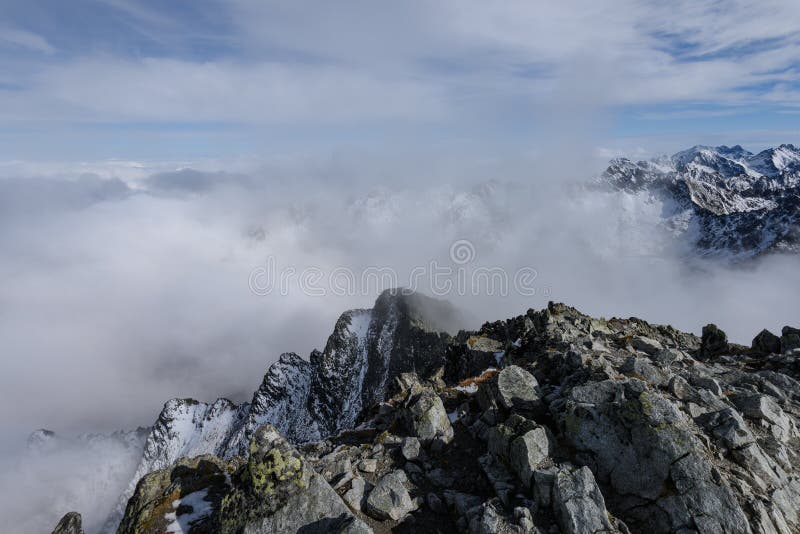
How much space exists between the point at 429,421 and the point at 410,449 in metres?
2.17

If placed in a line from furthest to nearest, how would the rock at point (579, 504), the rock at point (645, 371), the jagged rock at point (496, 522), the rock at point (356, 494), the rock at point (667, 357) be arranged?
the rock at point (667, 357), the rock at point (645, 371), the rock at point (356, 494), the jagged rock at point (496, 522), the rock at point (579, 504)

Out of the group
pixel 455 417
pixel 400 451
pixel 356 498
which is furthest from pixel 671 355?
pixel 356 498

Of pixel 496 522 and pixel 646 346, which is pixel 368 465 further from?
pixel 646 346

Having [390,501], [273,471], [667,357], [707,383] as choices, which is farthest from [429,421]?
[667,357]

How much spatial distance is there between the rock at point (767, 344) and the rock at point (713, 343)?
2447mm

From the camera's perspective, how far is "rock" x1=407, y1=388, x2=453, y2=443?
78.7 feet

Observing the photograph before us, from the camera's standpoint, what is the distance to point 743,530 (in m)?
14.2

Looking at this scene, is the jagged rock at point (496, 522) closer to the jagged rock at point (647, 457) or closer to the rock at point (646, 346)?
the jagged rock at point (647, 457)

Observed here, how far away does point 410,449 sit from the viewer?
23109 millimetres

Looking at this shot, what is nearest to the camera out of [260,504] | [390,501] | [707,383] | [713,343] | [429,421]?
[260,504]

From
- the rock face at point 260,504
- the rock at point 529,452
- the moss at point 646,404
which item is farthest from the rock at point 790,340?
the rock face at point 260,504

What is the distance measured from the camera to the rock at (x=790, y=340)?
3538 centimetres

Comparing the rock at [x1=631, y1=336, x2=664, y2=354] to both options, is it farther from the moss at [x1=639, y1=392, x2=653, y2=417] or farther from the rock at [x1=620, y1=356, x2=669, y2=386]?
the moss at [x1=639, y1=392, x2=653, y2=417]

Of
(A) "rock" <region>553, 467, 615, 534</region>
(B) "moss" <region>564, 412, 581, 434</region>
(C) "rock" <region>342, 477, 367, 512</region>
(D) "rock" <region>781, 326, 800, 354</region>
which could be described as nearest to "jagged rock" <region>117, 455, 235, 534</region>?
(C) "rock" <region>342, 477, 367, 512</region>
